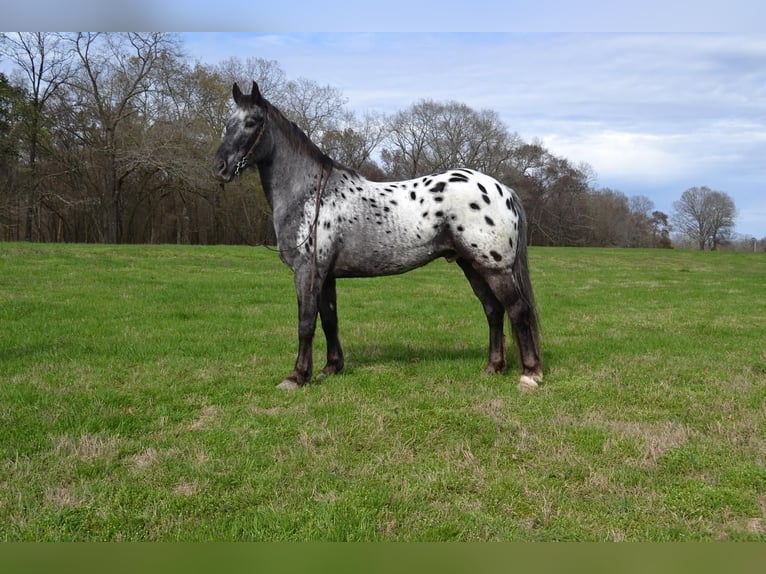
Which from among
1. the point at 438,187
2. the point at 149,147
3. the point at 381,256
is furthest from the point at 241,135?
the point at 149,147

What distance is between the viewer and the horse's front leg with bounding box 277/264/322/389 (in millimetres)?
5586

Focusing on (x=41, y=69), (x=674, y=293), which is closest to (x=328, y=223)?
(x=674, y=293)

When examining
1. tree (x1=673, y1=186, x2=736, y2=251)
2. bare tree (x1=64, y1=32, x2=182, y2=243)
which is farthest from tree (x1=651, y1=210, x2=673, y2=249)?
bare tree (x1=64, y1=32, x2=182, y2=243)

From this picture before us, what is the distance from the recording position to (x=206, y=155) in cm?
3016

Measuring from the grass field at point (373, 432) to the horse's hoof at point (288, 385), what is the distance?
17cm

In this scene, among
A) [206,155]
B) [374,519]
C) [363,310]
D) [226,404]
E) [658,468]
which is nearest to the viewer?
[374,519]

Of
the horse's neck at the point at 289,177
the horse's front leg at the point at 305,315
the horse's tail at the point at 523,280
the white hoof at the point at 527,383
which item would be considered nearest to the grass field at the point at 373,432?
the white hoof at the point at 527,383

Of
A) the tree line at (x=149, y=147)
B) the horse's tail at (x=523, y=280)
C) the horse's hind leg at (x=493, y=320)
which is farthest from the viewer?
the tree line at (x=149, y=147)

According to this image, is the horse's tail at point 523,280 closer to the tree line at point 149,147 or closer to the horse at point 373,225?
the horse at point 373,225

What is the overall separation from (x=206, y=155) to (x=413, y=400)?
2825 centimetres

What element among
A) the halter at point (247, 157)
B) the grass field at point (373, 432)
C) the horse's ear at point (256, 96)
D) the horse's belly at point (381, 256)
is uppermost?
the horse's ear at point (256, 96)

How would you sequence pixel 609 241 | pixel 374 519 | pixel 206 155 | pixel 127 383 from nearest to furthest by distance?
pixel 374 519
pixel 127 383
pixel 206 155
pixel 609 241

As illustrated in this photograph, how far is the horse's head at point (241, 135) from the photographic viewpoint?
5.26 metres

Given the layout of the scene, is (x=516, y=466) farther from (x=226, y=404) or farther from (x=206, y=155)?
(x=206, y=155)
